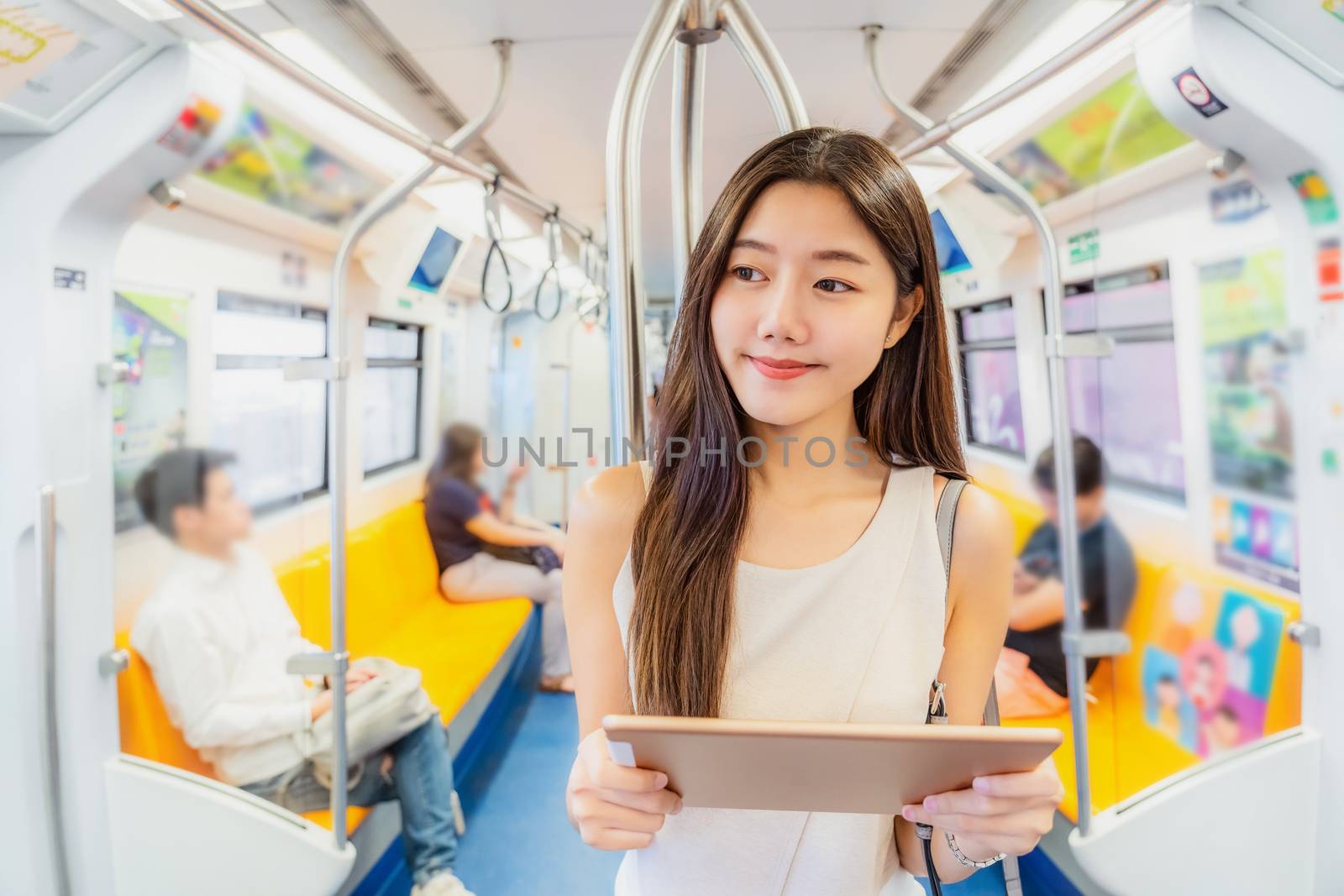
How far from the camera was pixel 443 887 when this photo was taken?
165 cm

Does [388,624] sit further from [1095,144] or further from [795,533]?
[1095,144]

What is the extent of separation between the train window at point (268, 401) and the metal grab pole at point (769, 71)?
1211 mm

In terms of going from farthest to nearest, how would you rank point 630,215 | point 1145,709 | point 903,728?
point 1145,709, point 630,215, point 903,728

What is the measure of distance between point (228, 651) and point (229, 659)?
0.06 feet

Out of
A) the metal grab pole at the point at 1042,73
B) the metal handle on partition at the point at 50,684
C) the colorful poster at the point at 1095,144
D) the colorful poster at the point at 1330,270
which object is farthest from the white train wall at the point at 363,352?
the colorful poster at the point at 1330,270

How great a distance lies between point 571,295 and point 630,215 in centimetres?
68

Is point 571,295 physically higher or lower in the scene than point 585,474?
higher

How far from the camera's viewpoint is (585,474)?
1.66 m

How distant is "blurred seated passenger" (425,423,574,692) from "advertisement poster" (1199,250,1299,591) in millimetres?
1639

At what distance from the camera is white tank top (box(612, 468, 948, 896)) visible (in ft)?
2.51

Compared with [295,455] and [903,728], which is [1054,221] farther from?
[295,455]

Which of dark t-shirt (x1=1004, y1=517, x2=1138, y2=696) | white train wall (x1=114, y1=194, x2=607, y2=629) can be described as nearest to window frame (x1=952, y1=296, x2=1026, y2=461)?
dark t-shirt (x1=1004, y1=517, x2=1138, y2=696)

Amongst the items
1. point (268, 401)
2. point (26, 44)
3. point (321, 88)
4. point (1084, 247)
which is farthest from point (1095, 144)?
point (26, 44)

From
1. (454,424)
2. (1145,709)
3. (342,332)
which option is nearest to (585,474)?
(454,424)
